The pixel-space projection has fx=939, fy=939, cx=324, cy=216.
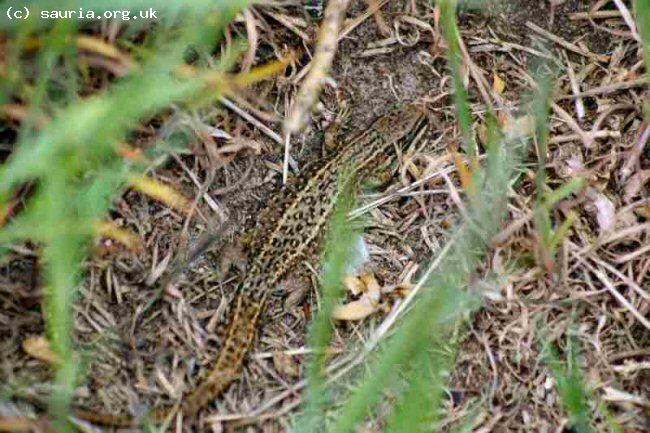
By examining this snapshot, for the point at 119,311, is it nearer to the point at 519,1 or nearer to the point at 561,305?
the point at 561,305

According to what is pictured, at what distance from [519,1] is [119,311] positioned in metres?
2.12

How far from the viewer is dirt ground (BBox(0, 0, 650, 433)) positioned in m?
3.32

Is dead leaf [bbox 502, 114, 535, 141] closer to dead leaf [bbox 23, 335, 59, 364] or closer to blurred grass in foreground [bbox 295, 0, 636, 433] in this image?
blurred grass in foreground [bbox 295, 0, 636, 433]

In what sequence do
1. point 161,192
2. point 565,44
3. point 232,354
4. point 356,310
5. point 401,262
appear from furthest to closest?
point 565,44 → point 401,262 → point 356,310 → point 232,354 → point 161,192

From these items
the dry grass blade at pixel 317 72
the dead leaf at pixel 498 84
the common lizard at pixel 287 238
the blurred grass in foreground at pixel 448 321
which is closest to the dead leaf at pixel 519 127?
the blurred grass in foreground at pixel 448 321

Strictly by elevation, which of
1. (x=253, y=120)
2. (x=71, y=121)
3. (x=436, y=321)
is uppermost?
(x=71, y=121)

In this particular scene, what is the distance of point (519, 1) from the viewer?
403 cm

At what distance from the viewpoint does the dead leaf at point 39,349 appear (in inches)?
126

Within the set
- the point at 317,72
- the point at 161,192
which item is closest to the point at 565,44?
the point at 317,72

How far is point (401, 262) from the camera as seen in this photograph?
3.71m

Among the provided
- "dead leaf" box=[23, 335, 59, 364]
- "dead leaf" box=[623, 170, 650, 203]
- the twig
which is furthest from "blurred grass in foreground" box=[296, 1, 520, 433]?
"dead leaf" box=[23, 335, 59, 364]

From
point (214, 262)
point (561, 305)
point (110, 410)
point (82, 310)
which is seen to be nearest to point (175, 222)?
point (214, 262)

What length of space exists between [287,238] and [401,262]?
463mm

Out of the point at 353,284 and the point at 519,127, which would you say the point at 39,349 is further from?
the point at 519,127
